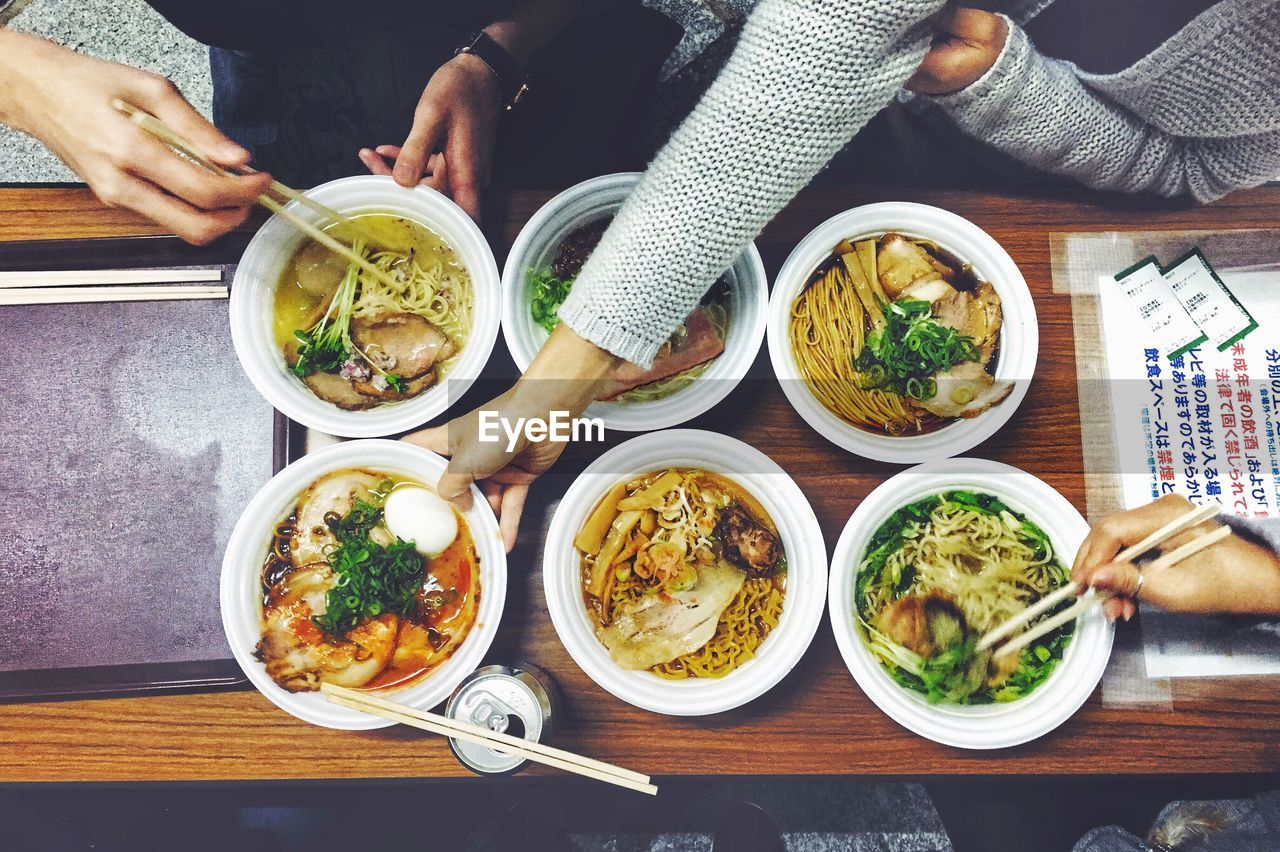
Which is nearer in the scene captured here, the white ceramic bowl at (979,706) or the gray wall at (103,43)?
the white ceramic bowl at (979,706)

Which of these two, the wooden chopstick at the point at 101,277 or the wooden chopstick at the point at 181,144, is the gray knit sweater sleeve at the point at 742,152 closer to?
the wooden chopstick at the point at 181,144

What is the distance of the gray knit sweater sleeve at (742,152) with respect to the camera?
839 mm

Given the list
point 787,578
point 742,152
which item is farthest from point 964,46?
point 787,578

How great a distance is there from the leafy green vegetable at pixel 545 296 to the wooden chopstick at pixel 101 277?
55cm

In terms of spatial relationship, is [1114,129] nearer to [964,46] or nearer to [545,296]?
[964,46]

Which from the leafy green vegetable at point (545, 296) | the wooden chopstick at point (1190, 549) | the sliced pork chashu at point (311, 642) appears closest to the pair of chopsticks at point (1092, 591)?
the wooden chopstick at point (1190, 549)

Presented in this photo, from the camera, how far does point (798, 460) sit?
1.26 metres

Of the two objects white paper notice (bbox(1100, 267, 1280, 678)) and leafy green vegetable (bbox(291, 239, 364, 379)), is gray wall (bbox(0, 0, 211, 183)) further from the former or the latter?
Answer: white paper notice (bbox(1100, 267, 1280, 678))

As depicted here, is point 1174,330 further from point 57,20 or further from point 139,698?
point 57,20

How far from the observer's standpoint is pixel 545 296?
1.21m

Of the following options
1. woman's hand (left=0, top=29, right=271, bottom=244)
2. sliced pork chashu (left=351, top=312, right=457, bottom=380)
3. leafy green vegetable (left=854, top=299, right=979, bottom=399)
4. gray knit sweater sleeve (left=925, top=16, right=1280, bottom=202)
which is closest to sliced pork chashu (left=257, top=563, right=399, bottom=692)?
sliced pork chashu (left=351, top=312, right=457, bottom=380)

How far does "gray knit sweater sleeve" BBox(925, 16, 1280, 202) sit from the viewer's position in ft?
3.52

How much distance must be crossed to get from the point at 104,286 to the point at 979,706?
63.3 inches

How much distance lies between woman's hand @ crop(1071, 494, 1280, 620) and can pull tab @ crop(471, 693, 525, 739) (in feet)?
2.98
